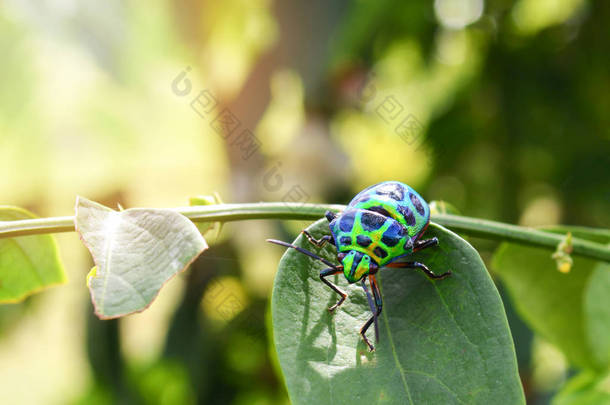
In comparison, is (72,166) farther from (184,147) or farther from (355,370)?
(355,370)

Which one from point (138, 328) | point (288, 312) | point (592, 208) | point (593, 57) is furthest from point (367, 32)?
point (138, 328)

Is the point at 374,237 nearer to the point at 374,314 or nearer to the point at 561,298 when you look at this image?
the point at 374,314

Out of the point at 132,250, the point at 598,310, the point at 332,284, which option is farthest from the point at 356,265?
the point at 598,310

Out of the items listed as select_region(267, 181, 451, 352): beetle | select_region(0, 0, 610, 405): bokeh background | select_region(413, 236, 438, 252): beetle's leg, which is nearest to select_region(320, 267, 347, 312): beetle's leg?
select_region(267, 181, 451, 352): beetle

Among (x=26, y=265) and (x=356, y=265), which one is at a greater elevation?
(x=356, y=265)

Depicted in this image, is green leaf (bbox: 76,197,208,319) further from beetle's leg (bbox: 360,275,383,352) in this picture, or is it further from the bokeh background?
the bokeh background
